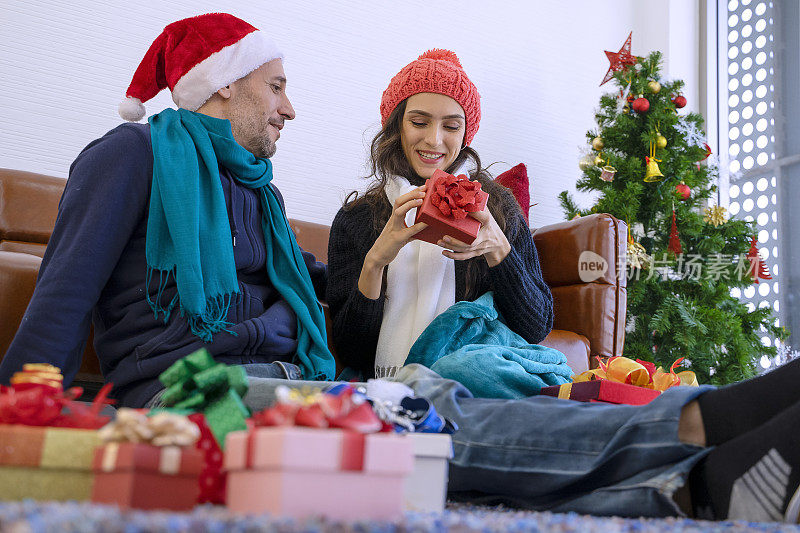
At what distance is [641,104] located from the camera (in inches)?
120

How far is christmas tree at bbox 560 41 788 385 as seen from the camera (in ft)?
9.31

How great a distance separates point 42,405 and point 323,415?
27cm

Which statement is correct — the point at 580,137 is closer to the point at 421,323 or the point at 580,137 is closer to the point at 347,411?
the point at 421,323

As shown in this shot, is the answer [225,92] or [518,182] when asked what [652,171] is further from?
[225,92]

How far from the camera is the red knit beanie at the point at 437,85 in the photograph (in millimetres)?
1686

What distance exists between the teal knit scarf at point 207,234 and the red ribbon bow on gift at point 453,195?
351 millimetres

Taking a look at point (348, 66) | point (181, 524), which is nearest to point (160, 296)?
point (181, 524)

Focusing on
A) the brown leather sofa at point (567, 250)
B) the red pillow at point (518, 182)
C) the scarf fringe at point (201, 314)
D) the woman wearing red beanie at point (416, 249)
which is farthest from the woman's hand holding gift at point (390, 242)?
the red pillow at point (518, 182)

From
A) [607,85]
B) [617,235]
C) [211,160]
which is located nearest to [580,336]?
[617,235]

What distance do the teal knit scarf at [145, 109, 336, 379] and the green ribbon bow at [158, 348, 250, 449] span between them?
1.76 ft

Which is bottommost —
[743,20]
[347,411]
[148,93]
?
[347,411]

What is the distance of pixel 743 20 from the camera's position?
148 inches

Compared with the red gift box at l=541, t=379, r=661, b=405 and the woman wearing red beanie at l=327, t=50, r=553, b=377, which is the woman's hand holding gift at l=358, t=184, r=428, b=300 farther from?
the red gift box at l=541, t=379, r=661, b=405

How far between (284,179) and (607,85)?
1943mm
